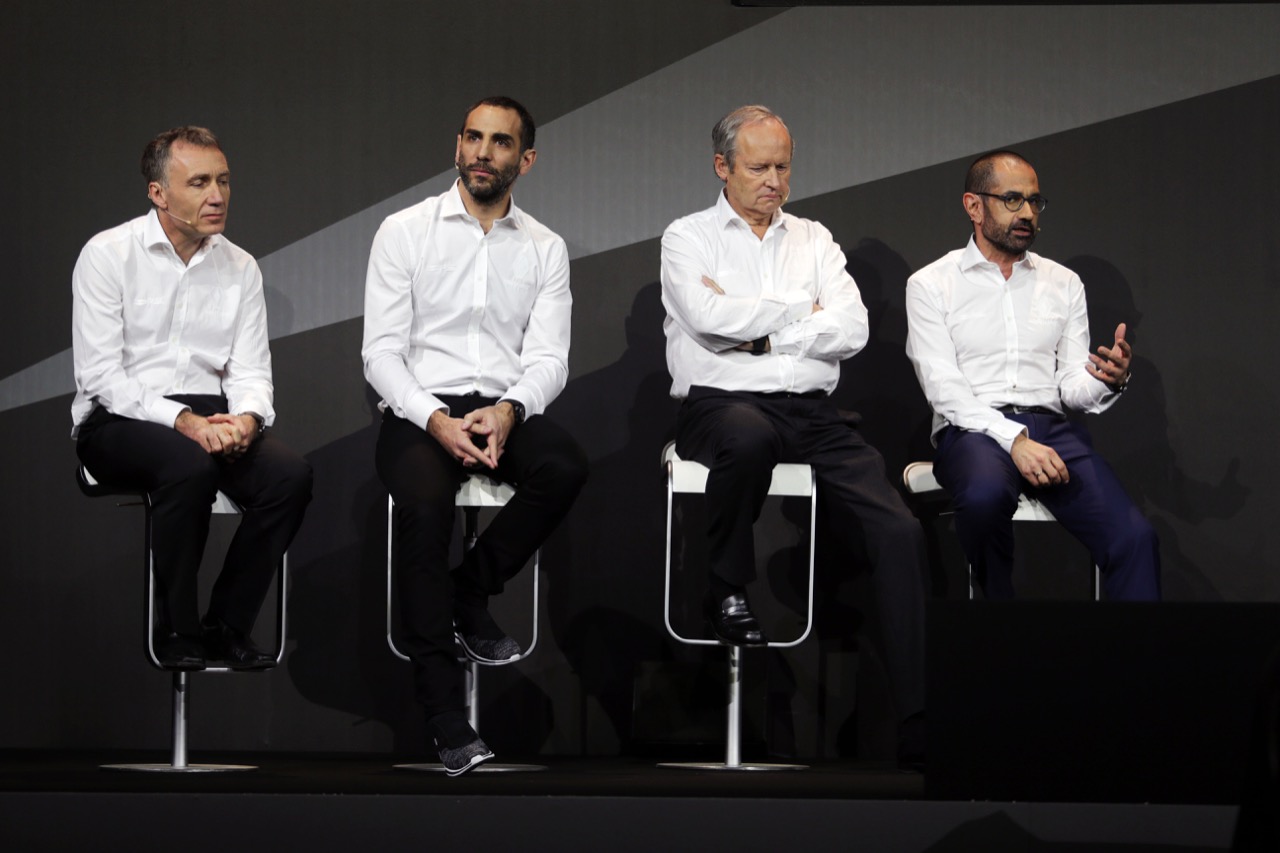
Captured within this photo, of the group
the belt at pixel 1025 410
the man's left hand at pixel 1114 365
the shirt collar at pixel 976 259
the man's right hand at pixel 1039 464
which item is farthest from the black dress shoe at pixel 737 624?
the shirt collar at pixel 976 259

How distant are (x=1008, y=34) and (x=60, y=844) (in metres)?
3.48

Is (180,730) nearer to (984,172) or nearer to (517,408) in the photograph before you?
(517,408)

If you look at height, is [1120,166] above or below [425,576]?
above

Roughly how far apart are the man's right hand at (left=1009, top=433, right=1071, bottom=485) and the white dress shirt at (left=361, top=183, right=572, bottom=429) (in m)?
1.18

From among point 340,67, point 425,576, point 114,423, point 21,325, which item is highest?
point 340,67

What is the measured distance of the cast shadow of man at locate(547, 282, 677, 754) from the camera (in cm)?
416

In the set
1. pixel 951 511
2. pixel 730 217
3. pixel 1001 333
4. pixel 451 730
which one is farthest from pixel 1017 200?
pixel 451 730

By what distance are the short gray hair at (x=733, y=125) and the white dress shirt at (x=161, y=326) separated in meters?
1.29

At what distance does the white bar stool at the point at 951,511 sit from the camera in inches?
141

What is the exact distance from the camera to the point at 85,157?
4230 mm

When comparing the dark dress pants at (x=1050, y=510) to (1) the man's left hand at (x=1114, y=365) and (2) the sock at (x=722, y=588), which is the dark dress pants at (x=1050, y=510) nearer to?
(1) the man's left hand at (x=1114, y=365)

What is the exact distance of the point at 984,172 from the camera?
3928 millimetres

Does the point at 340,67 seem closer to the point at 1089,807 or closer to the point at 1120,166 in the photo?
the point at 1120,166

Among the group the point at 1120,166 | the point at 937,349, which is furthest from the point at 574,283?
the point at 1120,166
